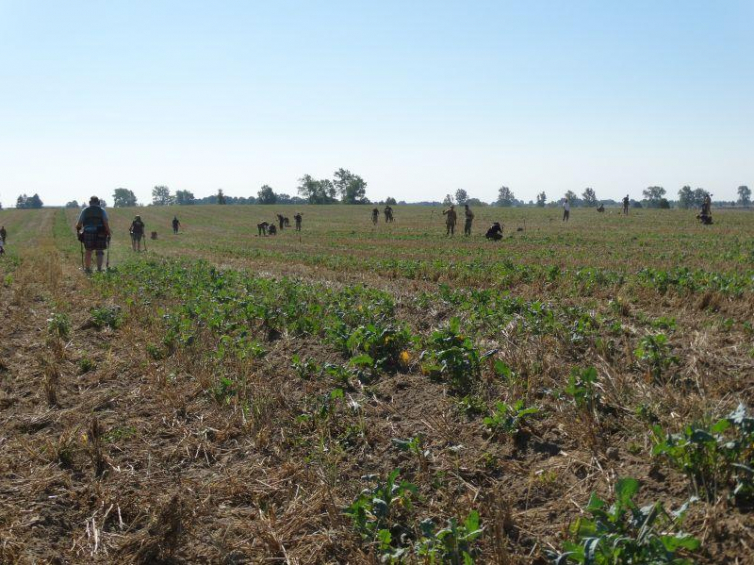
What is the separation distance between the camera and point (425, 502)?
3742mm

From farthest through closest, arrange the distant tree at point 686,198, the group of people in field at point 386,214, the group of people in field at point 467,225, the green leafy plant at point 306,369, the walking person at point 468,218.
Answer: the distant tree at point 686,198, the group of people in field at point 386,214, the walking person at point 468,218, the group of people in field at point 467,225, the green leafy plant at point 306,369

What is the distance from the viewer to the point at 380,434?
471 centimetres

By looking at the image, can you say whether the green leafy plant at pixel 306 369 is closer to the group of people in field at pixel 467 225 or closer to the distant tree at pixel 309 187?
the group of people in field at pixel 467 225

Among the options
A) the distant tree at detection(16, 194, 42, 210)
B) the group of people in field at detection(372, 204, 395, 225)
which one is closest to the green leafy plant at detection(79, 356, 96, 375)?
the group of people in field at detection(372, 204, 395, 225)

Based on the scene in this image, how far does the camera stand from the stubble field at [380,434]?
10.7 ft

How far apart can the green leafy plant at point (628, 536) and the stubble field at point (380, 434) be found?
0.01 meters

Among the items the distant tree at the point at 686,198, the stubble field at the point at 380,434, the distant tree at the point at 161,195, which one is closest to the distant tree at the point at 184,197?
the distant tree at the point at 161,195

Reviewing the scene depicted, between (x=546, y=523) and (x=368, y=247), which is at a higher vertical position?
(x=368, y=247)

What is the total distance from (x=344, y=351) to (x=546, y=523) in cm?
351

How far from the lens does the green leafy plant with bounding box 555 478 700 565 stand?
8.39 ft

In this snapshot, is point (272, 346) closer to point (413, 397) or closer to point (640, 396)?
point (413, 397)

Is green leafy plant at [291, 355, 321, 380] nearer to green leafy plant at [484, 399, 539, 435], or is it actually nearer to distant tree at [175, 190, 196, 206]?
green leafy plant at [484, 399, 539, 435]

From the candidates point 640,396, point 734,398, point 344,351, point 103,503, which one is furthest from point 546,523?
point 344,351

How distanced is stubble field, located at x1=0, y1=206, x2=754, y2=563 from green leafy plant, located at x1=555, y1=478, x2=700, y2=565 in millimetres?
12
